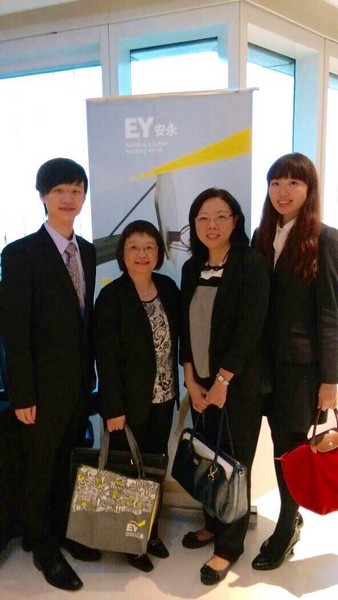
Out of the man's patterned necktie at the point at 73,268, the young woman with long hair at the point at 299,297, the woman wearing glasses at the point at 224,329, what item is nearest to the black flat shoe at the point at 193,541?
the woman wearing glasses at the point at 224,329

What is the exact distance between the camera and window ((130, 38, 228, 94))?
254 centimetres

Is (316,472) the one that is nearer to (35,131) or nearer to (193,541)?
(193,541)

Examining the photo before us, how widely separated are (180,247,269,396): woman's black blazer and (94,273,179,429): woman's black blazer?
0.25m

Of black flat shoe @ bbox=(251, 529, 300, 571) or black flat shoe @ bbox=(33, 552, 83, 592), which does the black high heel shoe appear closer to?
black flat shoe @ bbox=(251, 529, 300, 571)

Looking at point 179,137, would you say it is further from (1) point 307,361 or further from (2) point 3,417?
(2) point 3,417

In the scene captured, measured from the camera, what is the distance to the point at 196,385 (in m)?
1.94

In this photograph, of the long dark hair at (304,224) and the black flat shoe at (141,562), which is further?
the black flat shoe at (141,562)

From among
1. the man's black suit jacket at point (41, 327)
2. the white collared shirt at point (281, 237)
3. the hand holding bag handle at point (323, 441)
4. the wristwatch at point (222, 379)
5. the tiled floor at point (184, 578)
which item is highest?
the white collared shirt at point (281, 237)

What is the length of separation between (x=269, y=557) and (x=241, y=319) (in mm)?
1004

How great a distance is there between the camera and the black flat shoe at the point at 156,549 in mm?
2098

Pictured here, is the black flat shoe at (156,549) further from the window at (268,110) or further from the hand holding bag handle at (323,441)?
the window at (268,110)

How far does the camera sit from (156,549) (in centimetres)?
210

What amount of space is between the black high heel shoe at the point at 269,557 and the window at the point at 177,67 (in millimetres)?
2076

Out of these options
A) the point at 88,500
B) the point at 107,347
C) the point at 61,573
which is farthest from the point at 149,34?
the point at 61,573
